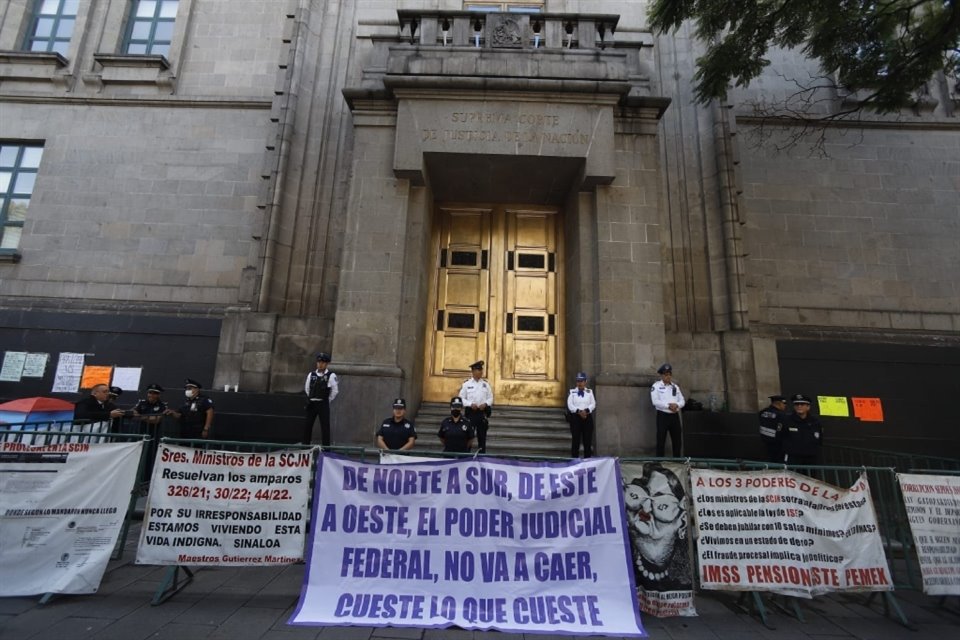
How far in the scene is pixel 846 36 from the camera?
354 inches

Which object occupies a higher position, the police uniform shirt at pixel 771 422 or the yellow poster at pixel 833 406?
the yellow poster at pixel 833 406

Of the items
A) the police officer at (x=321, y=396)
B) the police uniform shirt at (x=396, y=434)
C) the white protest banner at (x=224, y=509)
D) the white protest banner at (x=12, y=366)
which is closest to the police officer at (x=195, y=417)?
the police officer at (x=321, y=396)

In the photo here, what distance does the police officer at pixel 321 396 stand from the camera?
842cm

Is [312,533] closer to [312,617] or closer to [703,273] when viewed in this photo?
[312,617]

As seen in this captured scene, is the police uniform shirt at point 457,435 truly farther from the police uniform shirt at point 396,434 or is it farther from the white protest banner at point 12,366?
the white protest banner at point 12,366

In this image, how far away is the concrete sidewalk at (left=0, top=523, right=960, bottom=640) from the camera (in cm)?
414

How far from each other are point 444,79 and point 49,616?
1010 centimetres

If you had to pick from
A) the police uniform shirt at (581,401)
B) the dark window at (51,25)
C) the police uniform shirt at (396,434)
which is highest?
the dark window at (51,25)

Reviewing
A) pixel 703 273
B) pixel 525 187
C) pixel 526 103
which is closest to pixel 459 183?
pixel 525 187

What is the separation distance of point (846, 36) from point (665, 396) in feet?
Result: 25.2

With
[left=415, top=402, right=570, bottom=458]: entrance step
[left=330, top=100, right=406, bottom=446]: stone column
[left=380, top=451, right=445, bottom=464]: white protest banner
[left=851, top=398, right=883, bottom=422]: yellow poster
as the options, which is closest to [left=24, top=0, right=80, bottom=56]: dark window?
[left=330, top=100, right=406, bottom=446]: stone column

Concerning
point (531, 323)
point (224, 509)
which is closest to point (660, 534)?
point (224, 509)

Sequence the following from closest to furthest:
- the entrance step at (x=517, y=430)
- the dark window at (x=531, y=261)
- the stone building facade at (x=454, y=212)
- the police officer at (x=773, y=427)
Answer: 1. the police officer at (x=773, y=427)
2. the entrance step at (x=517, y=430)
3. the stone building facade at (x=454, y=212)
4. the dark window at (x=531, y=261)

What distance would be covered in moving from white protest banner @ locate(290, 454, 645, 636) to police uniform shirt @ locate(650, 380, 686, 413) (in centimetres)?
404
